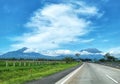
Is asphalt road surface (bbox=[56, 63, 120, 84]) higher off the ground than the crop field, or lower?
lower

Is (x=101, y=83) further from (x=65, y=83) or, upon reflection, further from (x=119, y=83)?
(x=65, y=83)

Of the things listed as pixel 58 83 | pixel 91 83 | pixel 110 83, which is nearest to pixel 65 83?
pixel 58 83

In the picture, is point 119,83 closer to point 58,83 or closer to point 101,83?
point 101,83

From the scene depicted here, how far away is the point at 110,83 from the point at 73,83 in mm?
2588

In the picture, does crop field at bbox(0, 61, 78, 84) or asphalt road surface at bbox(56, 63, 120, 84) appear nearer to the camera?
asphalt road surface at bbox(56, 63, 120, 84)

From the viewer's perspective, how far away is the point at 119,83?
64.2ft

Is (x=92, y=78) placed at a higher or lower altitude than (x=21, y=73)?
lower

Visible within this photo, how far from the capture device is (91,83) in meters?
19.5

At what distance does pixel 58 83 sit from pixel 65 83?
1.65 feet

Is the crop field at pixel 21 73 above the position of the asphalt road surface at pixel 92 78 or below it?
above

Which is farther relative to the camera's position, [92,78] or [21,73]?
[21,73]

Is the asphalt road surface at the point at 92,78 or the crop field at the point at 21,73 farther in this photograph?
the crop field at the point at 21,73

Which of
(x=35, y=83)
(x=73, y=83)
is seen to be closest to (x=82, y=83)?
(x=73, y=83)

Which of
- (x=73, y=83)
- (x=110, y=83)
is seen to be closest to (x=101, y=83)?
(x=110, y=83)
